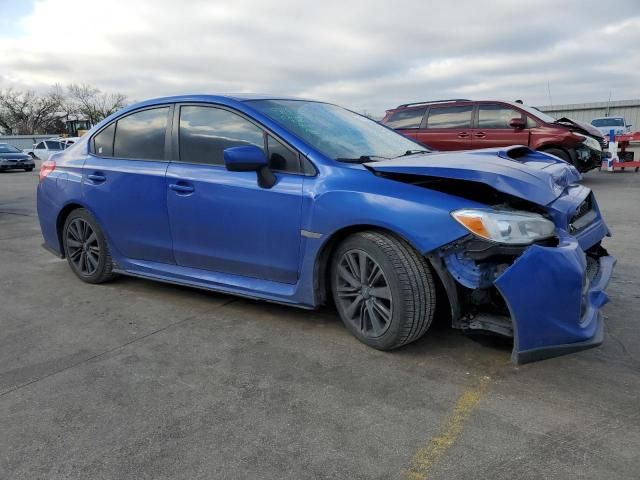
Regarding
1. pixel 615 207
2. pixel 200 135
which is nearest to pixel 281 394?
pixel 200 135

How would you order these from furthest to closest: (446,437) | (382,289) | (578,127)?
(578,127) → (382,289) → (446,437)

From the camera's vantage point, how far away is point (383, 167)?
121 inches

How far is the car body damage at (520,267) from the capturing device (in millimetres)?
2592

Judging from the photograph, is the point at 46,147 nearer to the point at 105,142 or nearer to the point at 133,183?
the point at 105,142

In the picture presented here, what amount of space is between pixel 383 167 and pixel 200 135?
148cm

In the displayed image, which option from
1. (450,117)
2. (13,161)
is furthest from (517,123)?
(13,161)

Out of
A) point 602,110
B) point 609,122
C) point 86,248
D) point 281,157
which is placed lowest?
point 86,248

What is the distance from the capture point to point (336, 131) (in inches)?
148

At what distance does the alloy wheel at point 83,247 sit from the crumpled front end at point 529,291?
3.10 meters

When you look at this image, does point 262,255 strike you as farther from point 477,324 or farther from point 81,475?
point 81,475

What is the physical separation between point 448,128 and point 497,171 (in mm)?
8484

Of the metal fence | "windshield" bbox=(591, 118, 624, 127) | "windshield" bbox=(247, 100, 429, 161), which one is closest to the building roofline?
the metal fence

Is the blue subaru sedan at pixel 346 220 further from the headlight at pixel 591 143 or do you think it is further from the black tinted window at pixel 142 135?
the headlight at pixel 591 143

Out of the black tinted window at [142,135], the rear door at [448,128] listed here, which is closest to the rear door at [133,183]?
the black tinted window at [142,135]
